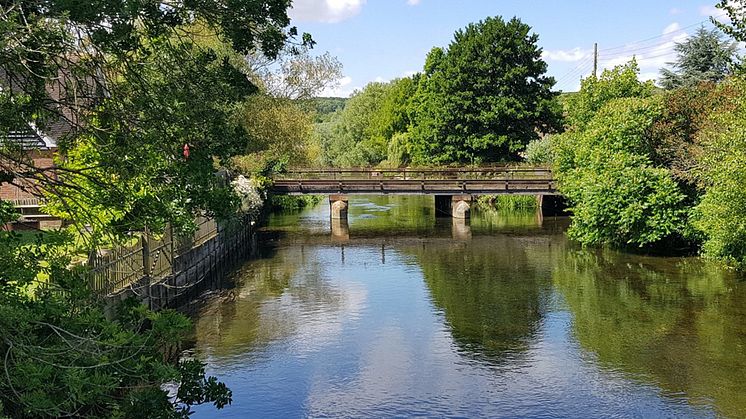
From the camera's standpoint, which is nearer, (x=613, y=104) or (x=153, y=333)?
(x=153, y=333)

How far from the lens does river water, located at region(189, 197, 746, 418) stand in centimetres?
1240

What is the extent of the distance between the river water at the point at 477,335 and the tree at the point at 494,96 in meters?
Answer: 17.8

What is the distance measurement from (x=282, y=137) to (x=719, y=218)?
2622 centimetres

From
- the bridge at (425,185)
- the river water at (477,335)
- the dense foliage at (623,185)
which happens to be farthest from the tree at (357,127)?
the river water at (477,335)

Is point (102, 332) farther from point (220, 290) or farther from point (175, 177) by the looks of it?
point (220, 290)

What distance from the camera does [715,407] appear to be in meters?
11.8

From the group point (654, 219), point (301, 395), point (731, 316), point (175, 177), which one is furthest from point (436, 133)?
point (175, 177)

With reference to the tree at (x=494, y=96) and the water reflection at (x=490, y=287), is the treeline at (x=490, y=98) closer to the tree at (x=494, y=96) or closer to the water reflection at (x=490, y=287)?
the tree at (x=494, y=96)

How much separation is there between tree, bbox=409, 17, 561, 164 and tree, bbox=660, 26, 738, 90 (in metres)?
7.74

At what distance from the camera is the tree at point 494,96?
45.5 meters

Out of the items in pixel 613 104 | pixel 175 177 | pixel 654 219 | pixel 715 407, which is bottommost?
pixel 715 407

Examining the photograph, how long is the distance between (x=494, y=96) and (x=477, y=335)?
31.4 m

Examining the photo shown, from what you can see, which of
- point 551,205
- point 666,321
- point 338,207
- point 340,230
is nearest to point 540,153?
point 551,205

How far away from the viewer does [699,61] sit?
1601 inches
